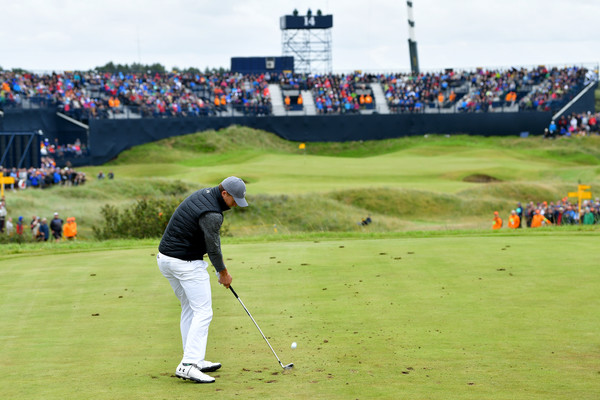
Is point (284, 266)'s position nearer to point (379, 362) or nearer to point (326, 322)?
point (326, 322)

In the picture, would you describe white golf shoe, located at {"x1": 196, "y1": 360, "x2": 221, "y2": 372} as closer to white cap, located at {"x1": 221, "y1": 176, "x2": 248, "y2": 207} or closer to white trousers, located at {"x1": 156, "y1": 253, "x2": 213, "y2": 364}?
white trousers, located at {"x1": 156, "y1": 253, "x2": 213, "y2": 364}

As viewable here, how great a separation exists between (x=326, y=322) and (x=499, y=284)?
3.36 m

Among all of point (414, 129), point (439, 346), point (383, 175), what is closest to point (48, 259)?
point (439, 346)

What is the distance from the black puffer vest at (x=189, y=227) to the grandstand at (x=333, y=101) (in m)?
51.6

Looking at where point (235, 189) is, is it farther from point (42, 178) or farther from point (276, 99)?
point (276, 99)

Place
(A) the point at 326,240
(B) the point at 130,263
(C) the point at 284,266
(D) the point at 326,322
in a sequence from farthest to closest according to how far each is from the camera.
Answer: (A) the point at 326,240
(B) the point at 130,263
(C) the point at 284,266
(D) the point at 326,322

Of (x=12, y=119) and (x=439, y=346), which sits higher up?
(x=12, y=119)

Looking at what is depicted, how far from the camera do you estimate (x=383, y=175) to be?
4931 cm

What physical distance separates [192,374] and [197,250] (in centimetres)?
122

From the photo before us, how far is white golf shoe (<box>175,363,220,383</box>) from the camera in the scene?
729 centimetres

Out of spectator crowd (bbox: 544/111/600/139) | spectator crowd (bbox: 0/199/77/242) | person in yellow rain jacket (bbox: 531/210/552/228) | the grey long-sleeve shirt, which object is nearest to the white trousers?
the grey long-sleeve shirt

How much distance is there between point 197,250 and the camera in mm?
7828

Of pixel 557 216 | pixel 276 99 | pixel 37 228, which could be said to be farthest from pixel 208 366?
pixel 276 99

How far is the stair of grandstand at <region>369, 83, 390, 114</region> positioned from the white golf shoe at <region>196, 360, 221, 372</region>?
A: 199 ft
